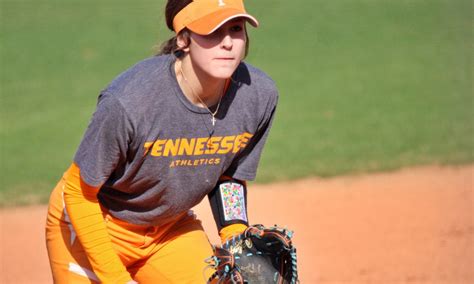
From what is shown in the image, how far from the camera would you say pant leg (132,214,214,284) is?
3740mm

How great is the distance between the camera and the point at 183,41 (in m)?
3.52

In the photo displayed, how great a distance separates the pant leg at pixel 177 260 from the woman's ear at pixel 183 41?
0.87m

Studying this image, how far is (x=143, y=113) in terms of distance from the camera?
11.0 feet

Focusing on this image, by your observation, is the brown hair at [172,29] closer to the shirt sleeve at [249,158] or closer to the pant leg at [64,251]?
the shirt sleeve at [249,158]

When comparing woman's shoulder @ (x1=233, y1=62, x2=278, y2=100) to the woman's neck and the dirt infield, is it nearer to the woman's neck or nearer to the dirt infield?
the woman's neck

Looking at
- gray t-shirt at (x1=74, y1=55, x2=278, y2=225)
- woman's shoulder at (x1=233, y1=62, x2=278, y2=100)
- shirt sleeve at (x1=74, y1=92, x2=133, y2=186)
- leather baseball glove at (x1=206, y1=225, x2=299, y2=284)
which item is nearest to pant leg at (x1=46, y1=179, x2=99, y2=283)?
gray t-shirt at (x1=74, y1=55, x2=278, y2=225)

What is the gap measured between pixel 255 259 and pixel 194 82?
2.61ft

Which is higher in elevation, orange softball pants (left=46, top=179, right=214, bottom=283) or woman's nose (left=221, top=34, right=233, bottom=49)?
woman's nose (left=221, top=34, right=233, bottom=49)

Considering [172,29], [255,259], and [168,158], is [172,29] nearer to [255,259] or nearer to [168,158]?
[168,158]

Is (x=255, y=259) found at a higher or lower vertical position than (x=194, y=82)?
lower

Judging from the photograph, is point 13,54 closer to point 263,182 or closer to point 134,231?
point 263,182

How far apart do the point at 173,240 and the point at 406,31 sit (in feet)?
33.4

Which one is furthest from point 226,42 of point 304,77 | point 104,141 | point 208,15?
point 304,77

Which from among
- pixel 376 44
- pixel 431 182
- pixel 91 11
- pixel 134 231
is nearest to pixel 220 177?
pixel 134 231
